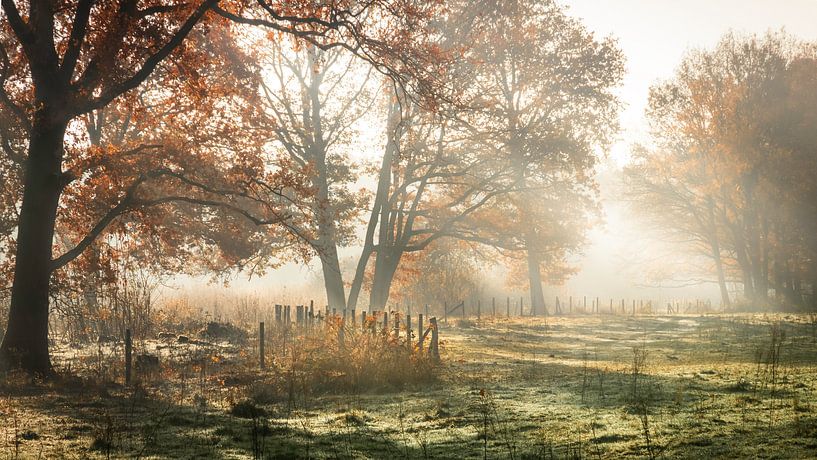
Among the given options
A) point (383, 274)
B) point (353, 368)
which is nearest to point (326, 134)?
point (383, 274)

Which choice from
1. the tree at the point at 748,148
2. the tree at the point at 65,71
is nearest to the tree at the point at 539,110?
the tree at the point at 748,148

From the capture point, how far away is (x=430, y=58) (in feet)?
49.2

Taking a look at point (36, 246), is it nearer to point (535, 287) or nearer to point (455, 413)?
point (455, 413)

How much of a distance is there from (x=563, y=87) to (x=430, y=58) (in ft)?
51.5

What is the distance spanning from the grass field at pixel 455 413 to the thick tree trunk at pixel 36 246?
1.43 m

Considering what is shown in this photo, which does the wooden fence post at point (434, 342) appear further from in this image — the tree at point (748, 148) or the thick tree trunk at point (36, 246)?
the tree at point (748, 148)

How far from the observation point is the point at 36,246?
13891mm

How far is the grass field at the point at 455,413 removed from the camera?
728 cm

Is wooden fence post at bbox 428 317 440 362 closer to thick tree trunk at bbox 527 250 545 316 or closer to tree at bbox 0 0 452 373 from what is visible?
tree at bbox 0 0 452 373

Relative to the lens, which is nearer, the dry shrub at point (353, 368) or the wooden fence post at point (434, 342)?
the dry shrub at point (353, 368)

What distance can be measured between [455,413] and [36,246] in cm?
937

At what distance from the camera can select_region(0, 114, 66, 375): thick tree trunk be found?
1362 cm

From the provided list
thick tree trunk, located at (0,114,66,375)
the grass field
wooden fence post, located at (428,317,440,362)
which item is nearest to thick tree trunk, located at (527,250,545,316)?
the grass field

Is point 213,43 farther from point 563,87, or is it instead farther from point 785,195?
point 785,195
